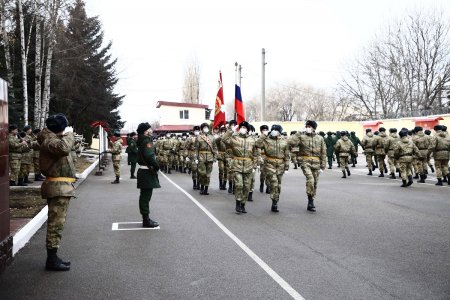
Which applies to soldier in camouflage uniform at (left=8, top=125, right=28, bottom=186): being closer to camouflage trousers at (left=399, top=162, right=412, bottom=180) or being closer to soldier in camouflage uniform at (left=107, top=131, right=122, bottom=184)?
soldier in camouflage uniform at (left=107, top=131, right=122, bottom=184)

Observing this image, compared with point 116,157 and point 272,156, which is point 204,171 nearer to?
point 272,156

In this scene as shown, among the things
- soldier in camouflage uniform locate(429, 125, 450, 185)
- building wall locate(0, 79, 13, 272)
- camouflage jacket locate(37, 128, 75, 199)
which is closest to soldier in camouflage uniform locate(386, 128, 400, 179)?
soldier in camouflage uniform locate(429, 125, 450, 185)

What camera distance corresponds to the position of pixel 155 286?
538cm

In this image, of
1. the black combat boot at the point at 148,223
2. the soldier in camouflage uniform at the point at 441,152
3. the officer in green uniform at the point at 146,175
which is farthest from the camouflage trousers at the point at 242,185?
the soldier in camouflage uniform at the point at 441,152

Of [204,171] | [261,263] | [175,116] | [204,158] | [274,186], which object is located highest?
[175,116]

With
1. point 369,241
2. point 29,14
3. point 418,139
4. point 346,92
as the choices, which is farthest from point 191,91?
point 369,241

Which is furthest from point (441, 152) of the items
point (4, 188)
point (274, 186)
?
point (4, 188)

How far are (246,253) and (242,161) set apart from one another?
4.38m

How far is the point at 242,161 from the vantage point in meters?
11.1

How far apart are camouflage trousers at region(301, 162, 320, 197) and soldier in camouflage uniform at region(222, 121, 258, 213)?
121cm

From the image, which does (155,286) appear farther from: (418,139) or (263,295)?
(418,139)

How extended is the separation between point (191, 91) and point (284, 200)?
6327 cm

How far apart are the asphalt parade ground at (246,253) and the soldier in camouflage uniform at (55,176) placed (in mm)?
433

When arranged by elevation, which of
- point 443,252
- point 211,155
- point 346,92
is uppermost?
point 346,92
